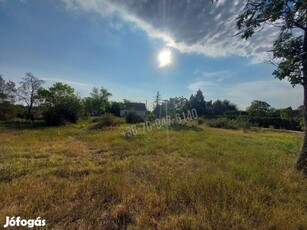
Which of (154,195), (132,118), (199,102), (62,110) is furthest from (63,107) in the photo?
(199,102)

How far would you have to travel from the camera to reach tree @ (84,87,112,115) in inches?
1688

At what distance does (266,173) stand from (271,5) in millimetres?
3894

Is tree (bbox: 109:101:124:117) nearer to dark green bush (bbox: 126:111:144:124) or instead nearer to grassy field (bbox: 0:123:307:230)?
dark green bush (bbox: 126:111:144:124)

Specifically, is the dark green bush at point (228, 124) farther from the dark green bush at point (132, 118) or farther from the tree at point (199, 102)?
the tree at point (199, 102)

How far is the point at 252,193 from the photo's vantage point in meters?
2.93

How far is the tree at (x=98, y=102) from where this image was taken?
4288 centimetres

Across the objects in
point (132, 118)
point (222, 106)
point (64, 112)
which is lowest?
point (132, 118)

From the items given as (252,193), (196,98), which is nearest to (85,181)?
(252,193)

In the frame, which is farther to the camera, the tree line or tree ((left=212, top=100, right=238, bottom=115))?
tree ((left=212, top=100, right=238, bottom=115))

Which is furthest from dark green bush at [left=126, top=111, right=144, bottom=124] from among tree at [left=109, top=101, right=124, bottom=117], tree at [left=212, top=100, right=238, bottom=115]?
tree at [left=109, top=101, right=124, bottom=117]

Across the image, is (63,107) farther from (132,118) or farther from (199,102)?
(199,102)

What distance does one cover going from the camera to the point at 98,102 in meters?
43.2

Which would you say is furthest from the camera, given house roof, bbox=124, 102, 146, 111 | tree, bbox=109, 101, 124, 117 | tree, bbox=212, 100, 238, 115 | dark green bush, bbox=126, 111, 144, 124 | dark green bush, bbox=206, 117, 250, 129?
house roof, bbox=124, 102, 146, 111

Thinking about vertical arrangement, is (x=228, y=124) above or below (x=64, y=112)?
below
